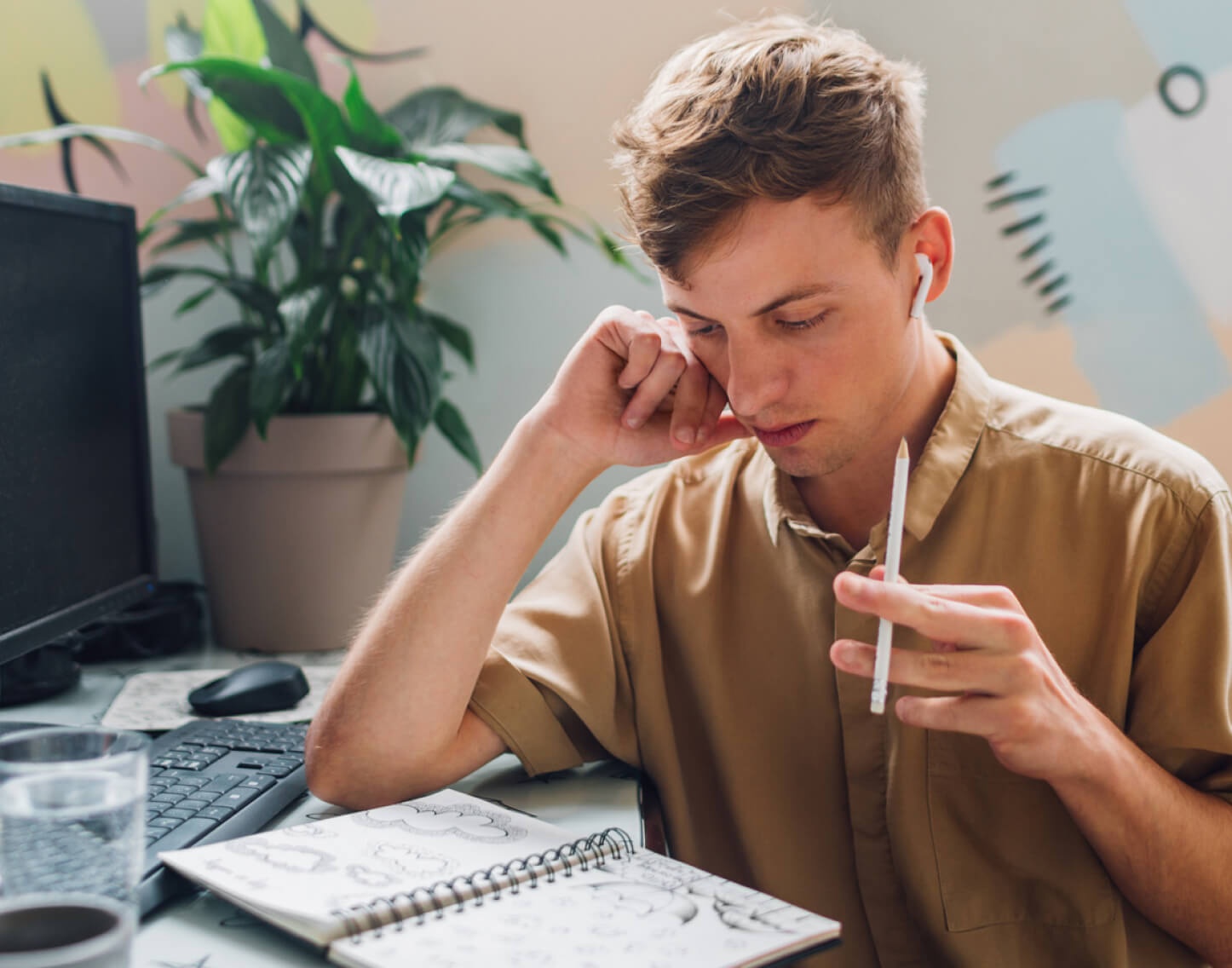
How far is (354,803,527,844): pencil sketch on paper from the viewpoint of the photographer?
798mm

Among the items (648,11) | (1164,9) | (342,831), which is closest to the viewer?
(342,831)

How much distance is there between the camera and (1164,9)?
1.51 meters

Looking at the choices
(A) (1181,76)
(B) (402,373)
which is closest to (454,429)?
(B) (402,373)

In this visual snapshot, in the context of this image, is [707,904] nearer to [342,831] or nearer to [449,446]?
[342,831]

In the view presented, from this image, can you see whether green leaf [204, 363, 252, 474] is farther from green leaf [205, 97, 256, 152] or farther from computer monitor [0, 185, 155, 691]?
green leaf [205, 97, 256, 152]

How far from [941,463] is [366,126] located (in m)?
0.87

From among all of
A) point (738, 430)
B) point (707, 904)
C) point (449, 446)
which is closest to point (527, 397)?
point (449, 446)

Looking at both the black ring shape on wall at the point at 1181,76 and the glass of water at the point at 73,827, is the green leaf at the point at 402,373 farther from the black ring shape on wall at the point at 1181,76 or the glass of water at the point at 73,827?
the black ring shape on wall at the point at 1181,76

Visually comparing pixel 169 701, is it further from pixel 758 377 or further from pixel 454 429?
pixel 758 377

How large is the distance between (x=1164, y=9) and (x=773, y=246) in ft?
3.21

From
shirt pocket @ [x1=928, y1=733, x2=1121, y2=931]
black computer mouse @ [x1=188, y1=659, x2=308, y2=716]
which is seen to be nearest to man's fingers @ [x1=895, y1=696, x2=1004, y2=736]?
shirt pocket @ [x1=928, y1=733, x2=1121, y2=931]

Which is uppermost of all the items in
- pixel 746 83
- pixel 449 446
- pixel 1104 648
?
pixel 746 83

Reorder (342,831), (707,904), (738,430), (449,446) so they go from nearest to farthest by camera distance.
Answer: (707,904) → (342,831) → (738,430) → (449,446)

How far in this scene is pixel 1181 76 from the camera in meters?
1.51
